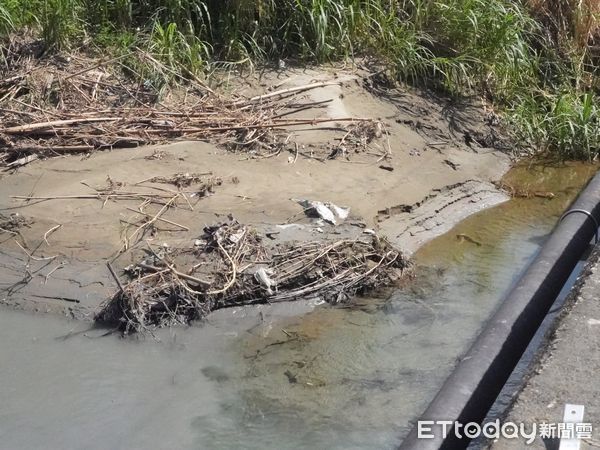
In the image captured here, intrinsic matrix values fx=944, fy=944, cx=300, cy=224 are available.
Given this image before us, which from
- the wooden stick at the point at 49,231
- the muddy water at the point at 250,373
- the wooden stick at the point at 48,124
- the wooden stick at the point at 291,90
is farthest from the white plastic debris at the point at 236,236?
the wooden stick at the point at 291,90

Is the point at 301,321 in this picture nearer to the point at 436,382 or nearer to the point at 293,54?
the point at 436,382

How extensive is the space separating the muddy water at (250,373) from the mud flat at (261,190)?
1.39 feet

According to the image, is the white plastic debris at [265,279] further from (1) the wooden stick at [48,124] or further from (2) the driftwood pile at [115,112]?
(1) the wooden stick at [48,124]

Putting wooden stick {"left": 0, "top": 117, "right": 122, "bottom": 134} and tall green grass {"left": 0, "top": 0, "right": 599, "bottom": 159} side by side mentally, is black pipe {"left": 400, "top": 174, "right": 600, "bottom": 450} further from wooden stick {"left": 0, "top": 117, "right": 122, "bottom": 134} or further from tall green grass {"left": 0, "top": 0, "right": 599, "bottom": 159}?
wooden stick {"left": 0, "top": 117, "right": 122, "bottom": 134}

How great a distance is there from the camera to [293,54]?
8.55 metres

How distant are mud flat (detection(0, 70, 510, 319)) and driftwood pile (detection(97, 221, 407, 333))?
6.4 inches

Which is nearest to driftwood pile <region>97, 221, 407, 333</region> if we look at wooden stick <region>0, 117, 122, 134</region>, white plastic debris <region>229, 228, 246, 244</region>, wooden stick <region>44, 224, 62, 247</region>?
white plastic debris <region>229, 228, 246, 244</region>

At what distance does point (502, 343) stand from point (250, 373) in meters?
1.43

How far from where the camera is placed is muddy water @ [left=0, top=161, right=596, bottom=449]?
4559mm

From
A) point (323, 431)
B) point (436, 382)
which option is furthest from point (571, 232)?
point (323, 431)

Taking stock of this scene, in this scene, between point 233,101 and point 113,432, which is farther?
point 233,101

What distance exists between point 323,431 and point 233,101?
149 inches

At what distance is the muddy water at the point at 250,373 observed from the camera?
4559 mm

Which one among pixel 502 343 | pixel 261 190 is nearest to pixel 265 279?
pixel 261 190
